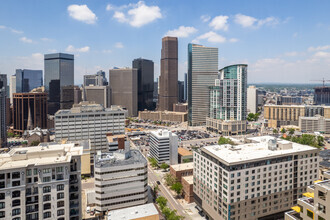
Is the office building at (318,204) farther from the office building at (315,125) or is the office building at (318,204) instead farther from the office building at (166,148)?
the office building at (315,125)

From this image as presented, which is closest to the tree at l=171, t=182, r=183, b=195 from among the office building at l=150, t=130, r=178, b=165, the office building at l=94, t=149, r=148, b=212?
the office building at l=94, t=149, r=148, b=212

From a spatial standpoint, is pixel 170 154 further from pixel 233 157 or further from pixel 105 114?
pixel 233 157

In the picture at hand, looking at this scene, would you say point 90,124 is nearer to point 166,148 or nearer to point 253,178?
point 166,148

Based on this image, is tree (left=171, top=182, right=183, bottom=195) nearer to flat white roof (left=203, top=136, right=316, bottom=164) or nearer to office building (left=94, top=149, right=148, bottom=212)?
office building (left=94, top=149, right=148, bottom=212)

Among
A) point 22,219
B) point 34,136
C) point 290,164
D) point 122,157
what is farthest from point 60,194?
point 34,136

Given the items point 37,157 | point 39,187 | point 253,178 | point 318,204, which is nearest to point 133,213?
point 39,187
